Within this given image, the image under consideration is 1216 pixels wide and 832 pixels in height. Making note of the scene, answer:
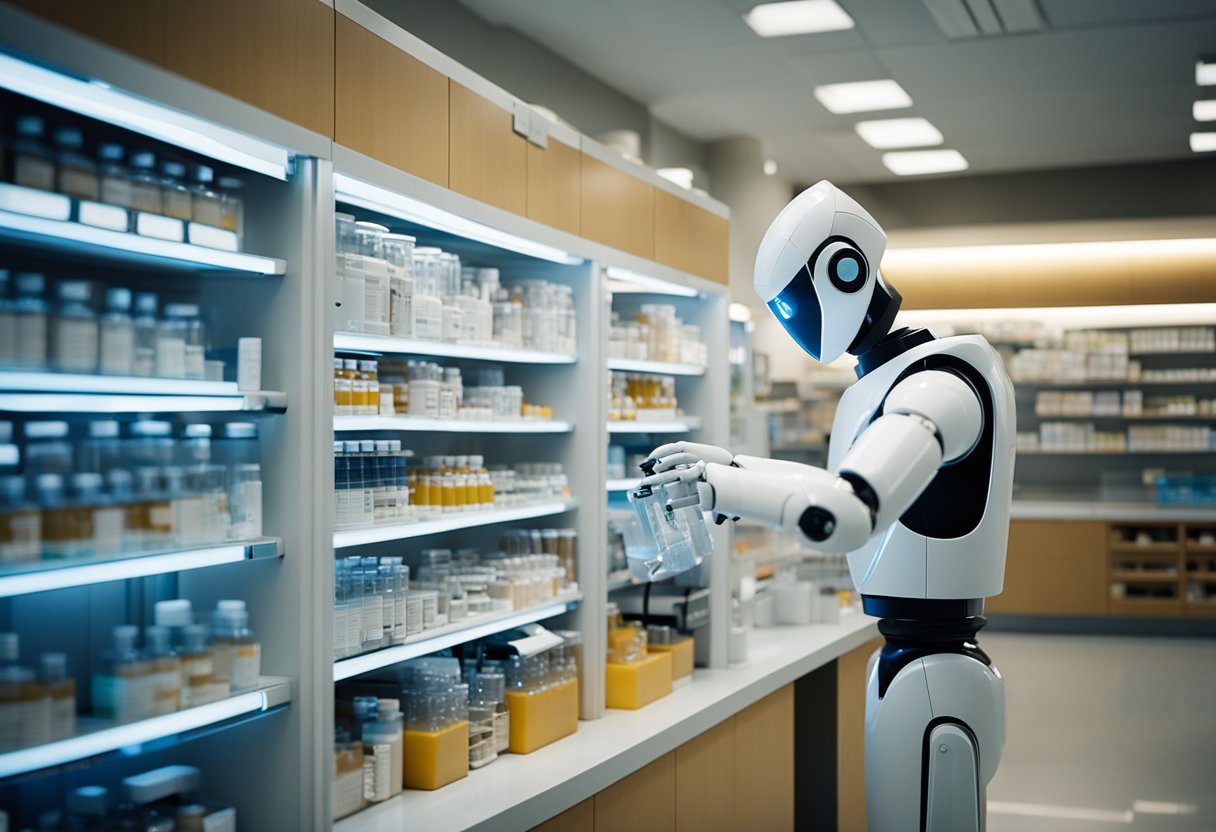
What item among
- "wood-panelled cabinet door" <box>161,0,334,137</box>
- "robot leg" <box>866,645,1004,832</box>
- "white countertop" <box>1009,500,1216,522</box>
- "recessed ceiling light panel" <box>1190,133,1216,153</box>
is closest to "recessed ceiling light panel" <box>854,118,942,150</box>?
"recessed ceiling light panel" <box>1190,133,1216,153</box>

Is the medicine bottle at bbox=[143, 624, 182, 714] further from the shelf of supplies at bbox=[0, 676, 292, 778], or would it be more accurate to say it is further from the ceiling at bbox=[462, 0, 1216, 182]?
the ceiling at bbox=[462, 0, 1216, 182]

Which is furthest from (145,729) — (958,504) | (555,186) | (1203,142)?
(1203,142)

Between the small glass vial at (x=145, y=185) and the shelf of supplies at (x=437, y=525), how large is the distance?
2.81 ft

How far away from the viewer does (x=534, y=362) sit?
3822 millimetres

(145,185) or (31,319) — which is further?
(145,185)

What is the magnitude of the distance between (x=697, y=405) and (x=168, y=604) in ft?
9.09

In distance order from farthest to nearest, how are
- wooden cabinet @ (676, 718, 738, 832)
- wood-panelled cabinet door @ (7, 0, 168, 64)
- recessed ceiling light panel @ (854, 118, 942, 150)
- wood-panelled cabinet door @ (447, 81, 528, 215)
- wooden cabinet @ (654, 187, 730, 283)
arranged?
1. recessed ceiling light panel @ (854, 118, 942, 150)
2. wooden cabinet @ (654, 187, 730, 283)
3. wooden cabinet @ (676, 718, 738, 832)
4. wood-panelled cabinet door @ (447, 81, 528, 215)
5. wood-panelled cabinet door @ (7, 0, 168, 64)

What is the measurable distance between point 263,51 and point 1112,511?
28.4 feet

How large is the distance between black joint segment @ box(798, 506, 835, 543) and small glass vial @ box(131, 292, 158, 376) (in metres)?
1.26

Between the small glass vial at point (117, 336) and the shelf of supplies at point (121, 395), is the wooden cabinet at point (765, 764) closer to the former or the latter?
the shelf of supplies at point (121, 395)

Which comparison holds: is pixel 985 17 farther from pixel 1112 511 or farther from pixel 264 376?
pixel 1112 511

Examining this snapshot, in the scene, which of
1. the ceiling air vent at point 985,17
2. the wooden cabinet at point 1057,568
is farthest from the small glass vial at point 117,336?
the wooden cabinet at point 1057,568

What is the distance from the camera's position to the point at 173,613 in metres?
2.26

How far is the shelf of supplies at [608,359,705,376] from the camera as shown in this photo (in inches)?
160
